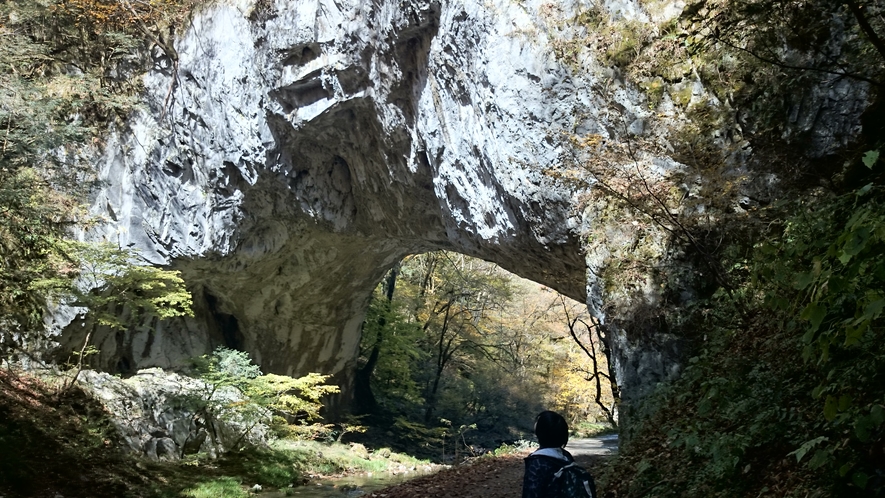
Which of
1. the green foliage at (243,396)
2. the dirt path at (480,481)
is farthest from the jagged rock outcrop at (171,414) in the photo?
the dirt path at (480,481)

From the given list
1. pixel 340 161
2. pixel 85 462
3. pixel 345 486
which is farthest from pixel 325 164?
pixel 85 462

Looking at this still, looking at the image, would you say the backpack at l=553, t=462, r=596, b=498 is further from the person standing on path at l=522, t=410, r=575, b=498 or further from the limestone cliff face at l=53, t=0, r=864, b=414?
the limestone cliff face at l=53, t=0, r=864, b=414

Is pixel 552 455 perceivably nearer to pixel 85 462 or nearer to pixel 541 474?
pixel 541 474

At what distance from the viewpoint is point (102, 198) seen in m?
13.7

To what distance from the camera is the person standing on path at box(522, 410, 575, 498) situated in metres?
2.58

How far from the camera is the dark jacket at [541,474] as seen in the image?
101 inches

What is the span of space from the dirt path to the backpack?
509 centimetres

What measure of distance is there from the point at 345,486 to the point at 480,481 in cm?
388

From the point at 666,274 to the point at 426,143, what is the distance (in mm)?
5275

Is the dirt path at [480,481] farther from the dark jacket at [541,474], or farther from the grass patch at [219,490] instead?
the dark jacket at [541,474]

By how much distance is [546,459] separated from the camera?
2.61m

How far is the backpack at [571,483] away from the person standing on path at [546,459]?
2 cm

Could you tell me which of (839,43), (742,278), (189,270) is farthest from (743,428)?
(189,270)

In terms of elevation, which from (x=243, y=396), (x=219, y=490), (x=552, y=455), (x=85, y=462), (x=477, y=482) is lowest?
(x=219, y=490)
